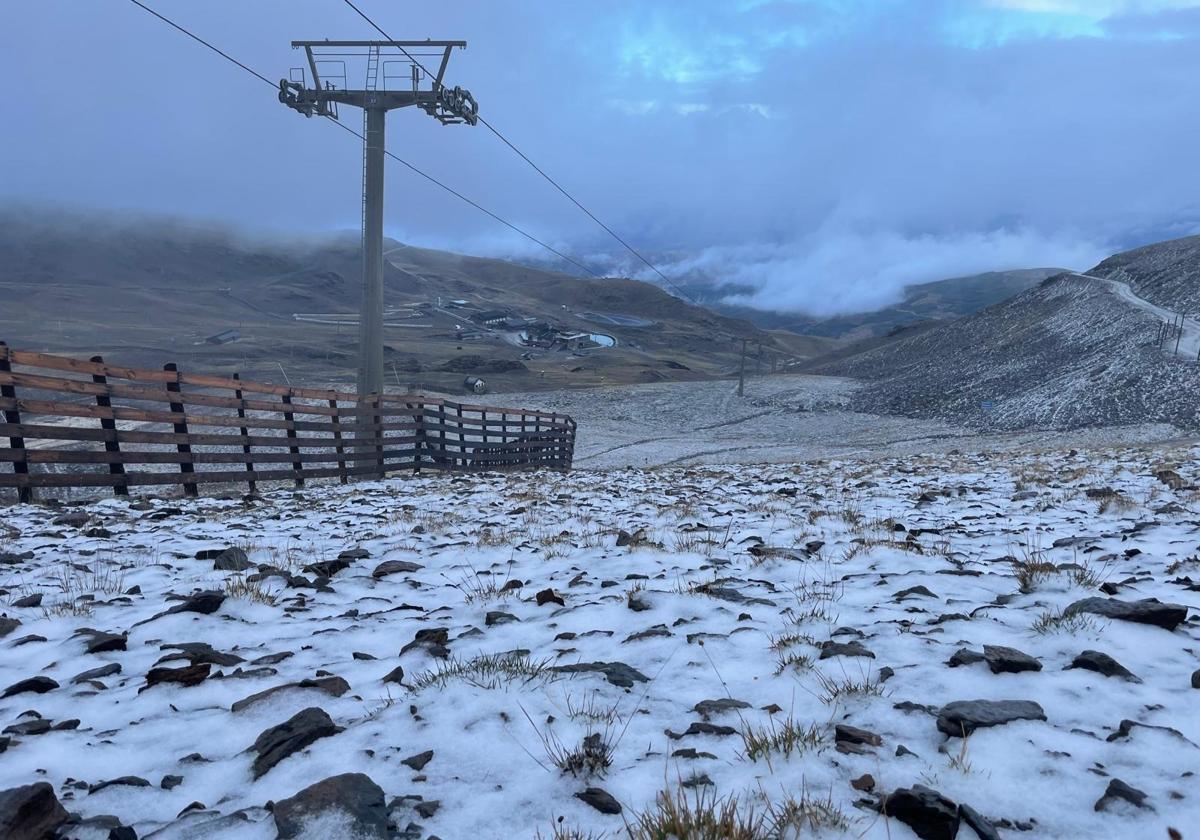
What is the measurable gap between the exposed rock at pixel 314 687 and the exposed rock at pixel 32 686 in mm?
1128

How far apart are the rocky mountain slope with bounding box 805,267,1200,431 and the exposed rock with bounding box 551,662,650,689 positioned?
45866 mm

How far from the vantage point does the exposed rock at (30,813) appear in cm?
234

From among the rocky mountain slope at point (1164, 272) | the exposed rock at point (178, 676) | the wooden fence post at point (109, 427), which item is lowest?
the exposed rock at point (178, 676)

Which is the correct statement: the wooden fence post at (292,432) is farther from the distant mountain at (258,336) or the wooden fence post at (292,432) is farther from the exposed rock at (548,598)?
the distant mountain at (258,336)

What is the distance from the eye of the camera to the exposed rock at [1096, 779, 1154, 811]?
238cm

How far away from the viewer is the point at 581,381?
9681 centimetres

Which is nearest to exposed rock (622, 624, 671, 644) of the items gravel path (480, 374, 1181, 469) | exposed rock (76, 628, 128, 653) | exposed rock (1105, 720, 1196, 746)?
exposed rock (1105, 720, 1196, 746)

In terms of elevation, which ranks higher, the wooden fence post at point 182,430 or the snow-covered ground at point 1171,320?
the snow-covered ground at point 1171,320

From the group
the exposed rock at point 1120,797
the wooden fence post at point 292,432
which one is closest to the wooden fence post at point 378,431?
the wooden fence post at point 292,432

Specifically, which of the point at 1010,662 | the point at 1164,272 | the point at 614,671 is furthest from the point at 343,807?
the point at 1164,272

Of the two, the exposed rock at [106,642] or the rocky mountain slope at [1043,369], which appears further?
the rocky mountain slope at [1043,369]

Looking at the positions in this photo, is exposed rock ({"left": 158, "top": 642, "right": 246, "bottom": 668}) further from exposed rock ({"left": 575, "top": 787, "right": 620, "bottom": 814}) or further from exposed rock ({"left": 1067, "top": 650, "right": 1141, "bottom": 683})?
exposed rock ({"left": 1067, "top": 650, "right": 1141, "bottom": 683})

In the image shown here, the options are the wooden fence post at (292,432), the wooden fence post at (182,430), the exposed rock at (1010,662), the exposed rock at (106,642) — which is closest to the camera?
the exposed rock at (1010,662)

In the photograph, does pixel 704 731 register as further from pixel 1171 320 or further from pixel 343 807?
pixel 1171 320
